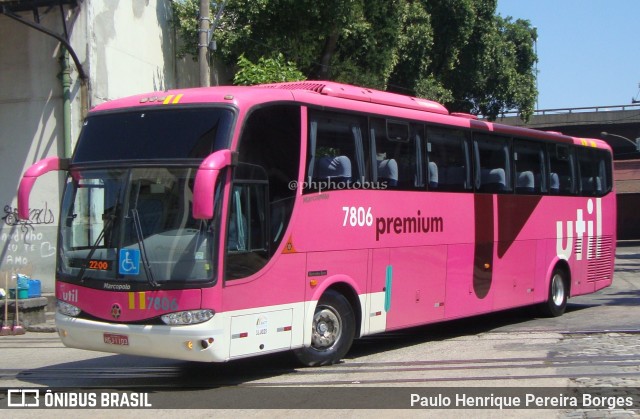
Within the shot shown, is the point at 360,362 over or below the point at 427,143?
below

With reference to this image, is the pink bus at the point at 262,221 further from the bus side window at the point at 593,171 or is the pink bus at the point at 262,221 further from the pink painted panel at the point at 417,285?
the bus side window at the point at 593,171

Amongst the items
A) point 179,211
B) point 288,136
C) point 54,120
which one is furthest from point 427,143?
point 54,120

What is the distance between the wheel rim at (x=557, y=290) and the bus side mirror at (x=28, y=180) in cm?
1001

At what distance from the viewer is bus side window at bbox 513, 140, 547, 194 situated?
1390cm

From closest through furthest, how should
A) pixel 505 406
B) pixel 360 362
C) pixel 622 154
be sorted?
pixel 505 406, pixel 360 362, pixel 622 154

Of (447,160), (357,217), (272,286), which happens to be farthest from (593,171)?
(272,286)

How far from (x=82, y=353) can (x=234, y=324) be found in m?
4.24

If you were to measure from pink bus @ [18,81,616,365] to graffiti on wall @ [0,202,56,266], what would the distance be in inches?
296

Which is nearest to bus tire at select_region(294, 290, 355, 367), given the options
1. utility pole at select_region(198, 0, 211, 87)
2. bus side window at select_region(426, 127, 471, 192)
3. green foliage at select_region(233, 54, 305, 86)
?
bus side window at select_region(426, 127, 471, 192)

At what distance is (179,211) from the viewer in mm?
8250

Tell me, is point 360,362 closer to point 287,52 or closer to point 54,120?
point 54,120

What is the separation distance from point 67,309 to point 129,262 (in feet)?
3.77

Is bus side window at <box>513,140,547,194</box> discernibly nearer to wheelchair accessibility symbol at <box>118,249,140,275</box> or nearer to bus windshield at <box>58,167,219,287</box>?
bus windshield at <box>58,167,219,287</box>

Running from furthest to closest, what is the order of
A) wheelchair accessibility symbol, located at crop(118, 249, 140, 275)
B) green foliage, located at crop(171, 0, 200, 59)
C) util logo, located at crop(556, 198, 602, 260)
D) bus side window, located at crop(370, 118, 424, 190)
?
1. green foliage, located at crop(171, 0, 200, 59)
2. util logo, located at crop(556, 198, 602, 260)
3. bus side window, located at crop(370, 118, 424, 190)
4. wheelchair accessibility symbol, located at crop(118, 249, 140, 275)
